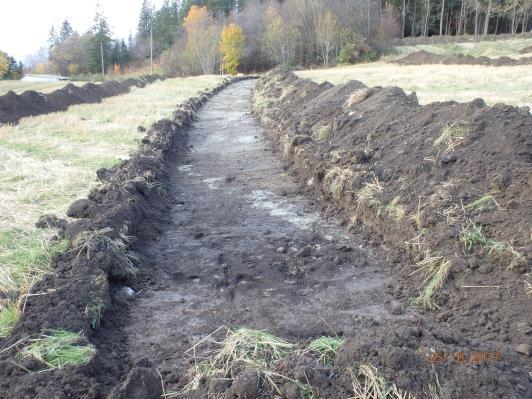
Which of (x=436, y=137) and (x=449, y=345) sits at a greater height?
(x=436, y=137)

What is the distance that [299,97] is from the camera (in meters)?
13.8

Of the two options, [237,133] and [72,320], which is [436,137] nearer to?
[72,320]

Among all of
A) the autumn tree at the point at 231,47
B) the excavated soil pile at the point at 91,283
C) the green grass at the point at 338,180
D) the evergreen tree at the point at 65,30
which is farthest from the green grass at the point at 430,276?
the evergreen tree at the point at 65,30

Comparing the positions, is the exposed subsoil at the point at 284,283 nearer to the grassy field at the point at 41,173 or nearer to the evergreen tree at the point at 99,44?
the grassy field at the point at 41,173

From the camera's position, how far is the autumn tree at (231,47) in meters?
58.2

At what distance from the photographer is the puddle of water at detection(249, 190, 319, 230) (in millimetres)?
6059

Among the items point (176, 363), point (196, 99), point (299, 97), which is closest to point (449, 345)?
point (176, 363)

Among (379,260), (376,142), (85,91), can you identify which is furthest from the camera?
(85,91)

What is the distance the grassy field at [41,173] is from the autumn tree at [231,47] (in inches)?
1797

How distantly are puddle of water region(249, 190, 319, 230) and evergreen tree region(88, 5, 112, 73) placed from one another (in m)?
74.1

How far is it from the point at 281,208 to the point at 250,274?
6.85 feet

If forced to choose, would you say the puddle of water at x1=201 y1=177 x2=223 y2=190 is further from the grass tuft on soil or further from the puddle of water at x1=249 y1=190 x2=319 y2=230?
the grass tuft on soil

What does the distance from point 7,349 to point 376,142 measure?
5765mm

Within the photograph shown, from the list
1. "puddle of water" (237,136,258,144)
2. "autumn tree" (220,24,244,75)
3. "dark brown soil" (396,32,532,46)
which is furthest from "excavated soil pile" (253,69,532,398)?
"autumn tree" (220,24,244,75)
